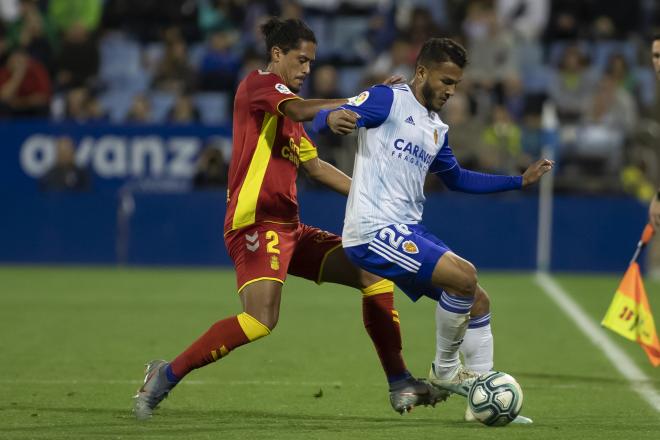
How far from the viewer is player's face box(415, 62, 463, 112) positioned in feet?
20.9

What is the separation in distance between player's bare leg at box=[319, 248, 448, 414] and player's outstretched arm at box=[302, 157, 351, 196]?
387mm

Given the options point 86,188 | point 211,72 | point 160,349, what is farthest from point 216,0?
point 160,349

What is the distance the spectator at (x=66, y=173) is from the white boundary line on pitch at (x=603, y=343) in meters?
6.00

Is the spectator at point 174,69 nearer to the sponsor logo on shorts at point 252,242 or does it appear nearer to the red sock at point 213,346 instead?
the sponsor logo on shorts at point 252,242

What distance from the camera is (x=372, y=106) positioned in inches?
248

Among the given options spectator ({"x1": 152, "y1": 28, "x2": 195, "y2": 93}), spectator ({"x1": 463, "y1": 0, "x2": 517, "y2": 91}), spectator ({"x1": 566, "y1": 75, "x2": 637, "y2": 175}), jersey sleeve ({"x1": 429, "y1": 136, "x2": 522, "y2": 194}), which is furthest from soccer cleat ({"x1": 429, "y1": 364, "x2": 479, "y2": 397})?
spectator ({"x1": 152, "y1": 28, "x2": 195, "y2": 93})

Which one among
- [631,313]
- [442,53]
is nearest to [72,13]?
[631,313]

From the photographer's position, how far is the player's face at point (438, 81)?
638 centimetres

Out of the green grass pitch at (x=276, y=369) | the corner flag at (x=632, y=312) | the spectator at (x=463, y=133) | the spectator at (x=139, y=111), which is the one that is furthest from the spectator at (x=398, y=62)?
the corner flag at (x=632, y=312)

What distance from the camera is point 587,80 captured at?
1767 centimetres

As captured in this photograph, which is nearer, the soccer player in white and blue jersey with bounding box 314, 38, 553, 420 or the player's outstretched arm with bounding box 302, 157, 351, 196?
the soccer player in white and blue jersey with bounding box 314, 38, 553, 420

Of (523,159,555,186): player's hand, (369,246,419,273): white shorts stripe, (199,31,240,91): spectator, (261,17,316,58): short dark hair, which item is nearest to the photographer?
(369,246,419,273): white shorts stripe

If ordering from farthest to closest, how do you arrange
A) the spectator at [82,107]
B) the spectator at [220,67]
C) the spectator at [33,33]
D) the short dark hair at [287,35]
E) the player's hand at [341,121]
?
the spectator at [33,33]
the spectator at [220,67]
the spectator at [82,107]
the short dark hair at [287,35]
the player's hand at [341,121]

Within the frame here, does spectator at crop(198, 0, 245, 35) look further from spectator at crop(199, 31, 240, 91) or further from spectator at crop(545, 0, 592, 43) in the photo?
spectator at crop(545, 0, 592, 43)
